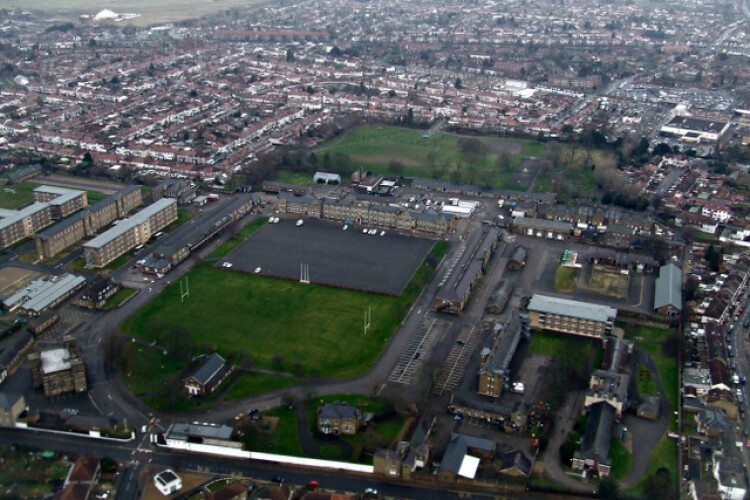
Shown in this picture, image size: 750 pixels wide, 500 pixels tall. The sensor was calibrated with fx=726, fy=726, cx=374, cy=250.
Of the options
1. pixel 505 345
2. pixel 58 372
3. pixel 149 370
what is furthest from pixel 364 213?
pixel 58 372

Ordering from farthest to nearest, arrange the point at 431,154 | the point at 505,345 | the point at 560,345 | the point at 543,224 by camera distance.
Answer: the point at 431,154 → the point at 543,224 → the point at 560,345 → the point at 505,345

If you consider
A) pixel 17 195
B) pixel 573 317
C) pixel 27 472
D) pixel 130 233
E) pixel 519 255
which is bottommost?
pixel 17 195

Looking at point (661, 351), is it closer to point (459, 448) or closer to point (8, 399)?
point (459, 448)

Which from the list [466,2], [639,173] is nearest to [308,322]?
[639,173]

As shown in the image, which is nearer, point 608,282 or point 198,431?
point 198,431

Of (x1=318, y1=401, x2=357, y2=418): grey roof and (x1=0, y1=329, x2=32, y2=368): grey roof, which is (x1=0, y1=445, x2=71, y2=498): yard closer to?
(x1=0, y1=329, x2=32, y2=368): grey roof

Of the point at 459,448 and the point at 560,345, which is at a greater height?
the point at 459,448

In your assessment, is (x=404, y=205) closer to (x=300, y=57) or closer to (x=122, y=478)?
(x=122, y=478)

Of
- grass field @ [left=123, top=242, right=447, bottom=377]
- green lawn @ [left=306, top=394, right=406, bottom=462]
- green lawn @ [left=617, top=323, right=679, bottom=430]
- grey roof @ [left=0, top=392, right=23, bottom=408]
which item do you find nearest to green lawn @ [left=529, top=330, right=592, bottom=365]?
green lawn @ [left=617, top=323, right=679, bottom=430]
